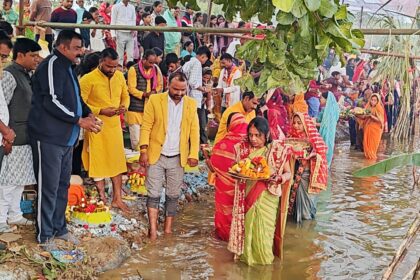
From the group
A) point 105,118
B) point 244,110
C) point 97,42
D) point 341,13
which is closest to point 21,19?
point 105,118

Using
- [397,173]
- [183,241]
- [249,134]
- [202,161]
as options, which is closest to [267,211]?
[249,134]

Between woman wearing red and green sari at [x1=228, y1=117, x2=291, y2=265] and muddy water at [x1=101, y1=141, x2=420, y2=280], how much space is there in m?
0.19

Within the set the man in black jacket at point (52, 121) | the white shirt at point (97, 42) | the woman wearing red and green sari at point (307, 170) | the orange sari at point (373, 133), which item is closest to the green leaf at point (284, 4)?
the man in black jacket at point (52, 121)

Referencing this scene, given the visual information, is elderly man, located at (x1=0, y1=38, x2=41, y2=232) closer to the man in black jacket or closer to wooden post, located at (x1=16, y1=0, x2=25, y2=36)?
the man in black jacket

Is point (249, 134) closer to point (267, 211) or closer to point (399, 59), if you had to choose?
point (267, 211)

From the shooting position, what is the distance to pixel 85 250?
5.47 m

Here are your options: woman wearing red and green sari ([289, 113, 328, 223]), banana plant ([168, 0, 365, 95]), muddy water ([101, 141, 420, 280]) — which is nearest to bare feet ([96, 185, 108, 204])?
muddy water ([101, 141, 420, 280])

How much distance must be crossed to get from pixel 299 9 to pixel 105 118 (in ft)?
14.9

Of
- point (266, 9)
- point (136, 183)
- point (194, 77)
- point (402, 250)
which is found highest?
point (266, 9)

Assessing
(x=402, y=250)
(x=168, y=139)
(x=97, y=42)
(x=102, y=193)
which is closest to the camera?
(x=402, y=250)

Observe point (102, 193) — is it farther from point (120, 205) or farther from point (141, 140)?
point (141, 140)

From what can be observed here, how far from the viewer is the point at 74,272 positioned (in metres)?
5.00

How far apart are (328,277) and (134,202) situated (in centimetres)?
276

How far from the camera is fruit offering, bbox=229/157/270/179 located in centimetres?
569
